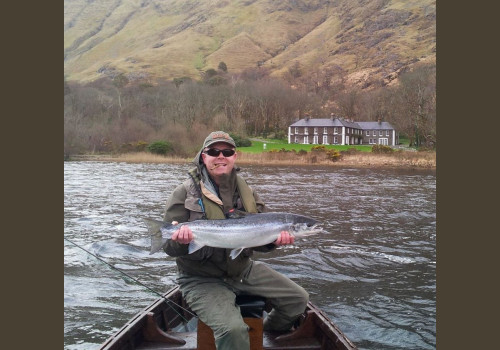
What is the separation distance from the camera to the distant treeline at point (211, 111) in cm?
6750

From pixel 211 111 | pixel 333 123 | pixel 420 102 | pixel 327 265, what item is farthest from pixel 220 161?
pixel 211 111

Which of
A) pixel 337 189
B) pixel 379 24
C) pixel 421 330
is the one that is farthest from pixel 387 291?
pixel 379 24

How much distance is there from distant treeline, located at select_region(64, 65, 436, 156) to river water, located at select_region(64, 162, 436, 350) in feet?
137

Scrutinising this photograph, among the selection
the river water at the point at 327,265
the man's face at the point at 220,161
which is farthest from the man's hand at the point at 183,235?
the river water at the point at 327,265

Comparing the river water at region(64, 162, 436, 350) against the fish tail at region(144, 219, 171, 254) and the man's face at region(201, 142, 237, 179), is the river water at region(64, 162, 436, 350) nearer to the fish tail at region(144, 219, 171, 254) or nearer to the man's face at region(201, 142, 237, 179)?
the fish tail at region(144, 219, 171, 254)

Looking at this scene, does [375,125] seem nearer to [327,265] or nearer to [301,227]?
[327,265]

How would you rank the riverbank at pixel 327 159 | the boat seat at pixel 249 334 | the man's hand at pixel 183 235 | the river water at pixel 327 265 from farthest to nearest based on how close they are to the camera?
the riverbank at pixel 327 159, the river water at pixel 327 265, the boat seat at pixel 249 334, the man's hand at pixel 183 235

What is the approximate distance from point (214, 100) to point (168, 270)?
79183 mm

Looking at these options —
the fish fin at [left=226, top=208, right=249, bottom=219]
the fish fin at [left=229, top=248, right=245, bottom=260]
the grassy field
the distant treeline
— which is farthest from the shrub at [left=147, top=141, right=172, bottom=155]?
the fish fin at [left=229, top=248, right=245, bottom=260]

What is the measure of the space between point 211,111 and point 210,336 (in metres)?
81.9

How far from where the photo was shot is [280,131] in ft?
294

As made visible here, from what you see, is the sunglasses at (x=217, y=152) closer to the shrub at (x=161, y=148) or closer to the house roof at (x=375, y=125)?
the shrub at (x=161, y=148)

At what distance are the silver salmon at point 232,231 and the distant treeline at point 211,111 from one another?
5669cm

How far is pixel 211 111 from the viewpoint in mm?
85812
